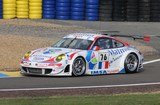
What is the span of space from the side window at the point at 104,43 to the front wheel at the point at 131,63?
0.75 meters

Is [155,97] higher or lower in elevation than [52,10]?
lower

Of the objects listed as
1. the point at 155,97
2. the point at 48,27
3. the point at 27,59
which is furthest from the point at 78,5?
the point at 155,97

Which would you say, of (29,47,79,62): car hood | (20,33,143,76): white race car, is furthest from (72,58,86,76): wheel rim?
(29,47,79,62): car hood

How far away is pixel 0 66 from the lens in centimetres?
1847

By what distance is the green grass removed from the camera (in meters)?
11.1

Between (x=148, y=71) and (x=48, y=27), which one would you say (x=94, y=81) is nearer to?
(x=148, y=71)

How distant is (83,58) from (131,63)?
211 centimetres

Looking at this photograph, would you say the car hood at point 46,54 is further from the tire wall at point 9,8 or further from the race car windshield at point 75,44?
the tire wall at point 9,8

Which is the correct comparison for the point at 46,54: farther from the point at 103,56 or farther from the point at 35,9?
the point at 35,9

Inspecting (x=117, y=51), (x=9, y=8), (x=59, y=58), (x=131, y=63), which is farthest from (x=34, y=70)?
(x=9, y=8)

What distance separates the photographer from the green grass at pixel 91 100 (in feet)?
36.4

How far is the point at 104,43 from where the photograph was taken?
18.2 m

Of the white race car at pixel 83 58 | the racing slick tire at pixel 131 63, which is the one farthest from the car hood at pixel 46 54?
the racing slick tire at pixel 131 63

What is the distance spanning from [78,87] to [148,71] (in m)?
4.83
